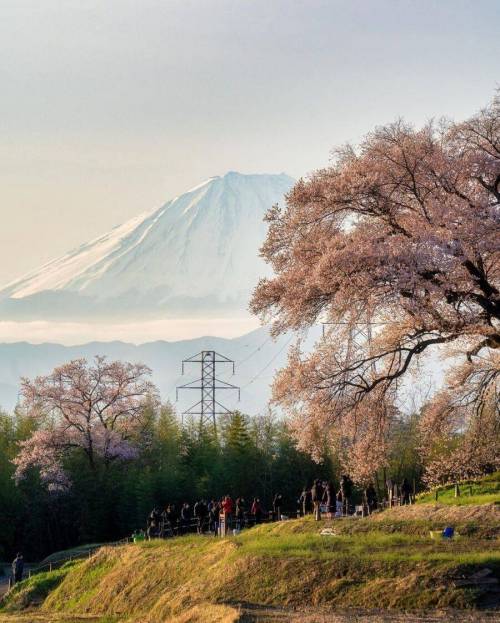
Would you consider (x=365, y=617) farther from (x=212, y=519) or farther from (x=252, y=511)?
(x=212, y=519)

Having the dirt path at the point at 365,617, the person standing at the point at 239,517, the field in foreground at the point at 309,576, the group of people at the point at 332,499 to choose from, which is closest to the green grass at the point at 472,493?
the field in foreground at the point at 309,576

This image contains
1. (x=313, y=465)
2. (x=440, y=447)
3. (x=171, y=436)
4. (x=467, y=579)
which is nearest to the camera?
(x=467, y=579)

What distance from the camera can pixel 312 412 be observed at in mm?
33062

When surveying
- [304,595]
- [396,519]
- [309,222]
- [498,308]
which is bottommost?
[304,595]

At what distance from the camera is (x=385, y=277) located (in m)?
31.4

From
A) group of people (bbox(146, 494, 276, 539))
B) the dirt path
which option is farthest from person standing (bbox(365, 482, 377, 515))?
the dirt path

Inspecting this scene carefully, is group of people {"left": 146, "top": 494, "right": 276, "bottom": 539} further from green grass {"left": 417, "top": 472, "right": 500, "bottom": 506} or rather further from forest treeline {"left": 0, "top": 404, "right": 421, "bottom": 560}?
forest treeline {"left": 0, "top": 404, "right": 421, "bottom": 560}

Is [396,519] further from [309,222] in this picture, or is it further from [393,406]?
[309,222]

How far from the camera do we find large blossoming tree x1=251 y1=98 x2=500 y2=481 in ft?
104

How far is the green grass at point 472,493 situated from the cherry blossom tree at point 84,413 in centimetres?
3273

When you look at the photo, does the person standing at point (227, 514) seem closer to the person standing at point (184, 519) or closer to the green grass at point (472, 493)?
Result: the person standing at point (184, 519)

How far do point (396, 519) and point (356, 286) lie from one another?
7836mm

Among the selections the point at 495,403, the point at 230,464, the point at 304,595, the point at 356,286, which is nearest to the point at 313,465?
the point at 230,464

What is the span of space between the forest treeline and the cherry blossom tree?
0.87m
